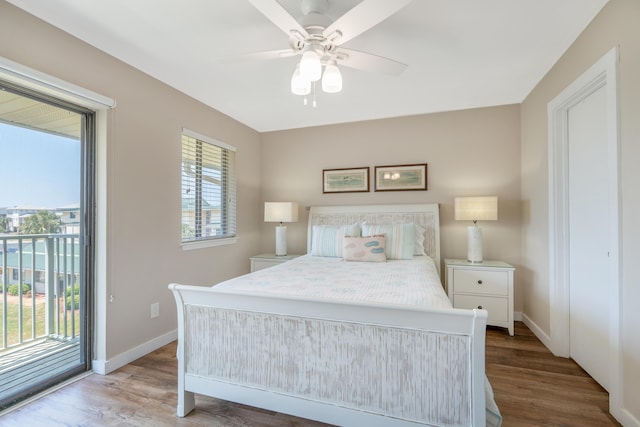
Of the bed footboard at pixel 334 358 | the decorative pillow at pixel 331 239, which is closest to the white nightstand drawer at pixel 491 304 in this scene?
the decorative pillow at pixel 331 239

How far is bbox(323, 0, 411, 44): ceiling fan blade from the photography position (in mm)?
1246

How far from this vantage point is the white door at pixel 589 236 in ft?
6.36

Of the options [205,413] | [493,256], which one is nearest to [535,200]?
[493,256]

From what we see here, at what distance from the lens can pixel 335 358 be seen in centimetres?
147

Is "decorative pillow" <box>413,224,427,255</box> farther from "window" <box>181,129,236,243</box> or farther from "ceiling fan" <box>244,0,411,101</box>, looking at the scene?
"window" <box>181,129,236,243</box>

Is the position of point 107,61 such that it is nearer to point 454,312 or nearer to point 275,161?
point 275,161

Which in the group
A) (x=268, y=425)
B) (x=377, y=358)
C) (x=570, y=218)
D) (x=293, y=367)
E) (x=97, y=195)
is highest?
(x=97, y=195)

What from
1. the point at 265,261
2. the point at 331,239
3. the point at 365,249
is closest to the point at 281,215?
the point at 265,261

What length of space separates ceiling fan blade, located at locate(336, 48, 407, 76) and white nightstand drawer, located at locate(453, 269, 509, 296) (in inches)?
86.2

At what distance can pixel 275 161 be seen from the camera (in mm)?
4230

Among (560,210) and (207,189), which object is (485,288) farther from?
(207,189)

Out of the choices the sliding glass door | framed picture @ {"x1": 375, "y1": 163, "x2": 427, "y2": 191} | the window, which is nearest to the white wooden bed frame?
the sliding glass door

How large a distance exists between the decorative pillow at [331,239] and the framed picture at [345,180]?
0.69m

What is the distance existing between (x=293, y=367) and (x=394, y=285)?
33.2 inches
